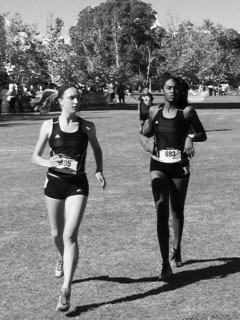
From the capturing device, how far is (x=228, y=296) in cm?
597

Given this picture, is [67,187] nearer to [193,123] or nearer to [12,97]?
[193,123]

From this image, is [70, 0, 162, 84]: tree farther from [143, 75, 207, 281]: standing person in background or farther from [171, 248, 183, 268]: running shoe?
[143, 75, 207, 281]: standing person in background

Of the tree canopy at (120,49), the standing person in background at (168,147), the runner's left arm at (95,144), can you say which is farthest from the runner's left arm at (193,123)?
the tree canopy at (120,49)

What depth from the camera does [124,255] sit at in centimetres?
751

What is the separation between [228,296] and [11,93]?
120ft

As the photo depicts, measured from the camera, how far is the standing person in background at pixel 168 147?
6.54m

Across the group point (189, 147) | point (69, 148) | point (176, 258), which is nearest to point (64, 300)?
point (69, 148)

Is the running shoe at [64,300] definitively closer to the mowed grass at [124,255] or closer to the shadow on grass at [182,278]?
the mowed grass at [124,255]

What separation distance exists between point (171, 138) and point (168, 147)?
0.10m

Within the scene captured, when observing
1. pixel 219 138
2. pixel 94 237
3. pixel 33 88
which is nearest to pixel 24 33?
pixel 33 88

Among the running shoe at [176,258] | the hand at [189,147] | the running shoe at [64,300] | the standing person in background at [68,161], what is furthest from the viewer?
the running shoe at [176,258]

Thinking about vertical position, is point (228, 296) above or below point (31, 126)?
above

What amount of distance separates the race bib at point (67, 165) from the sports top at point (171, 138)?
120 cm

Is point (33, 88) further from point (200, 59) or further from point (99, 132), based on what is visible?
point (200, 59)
